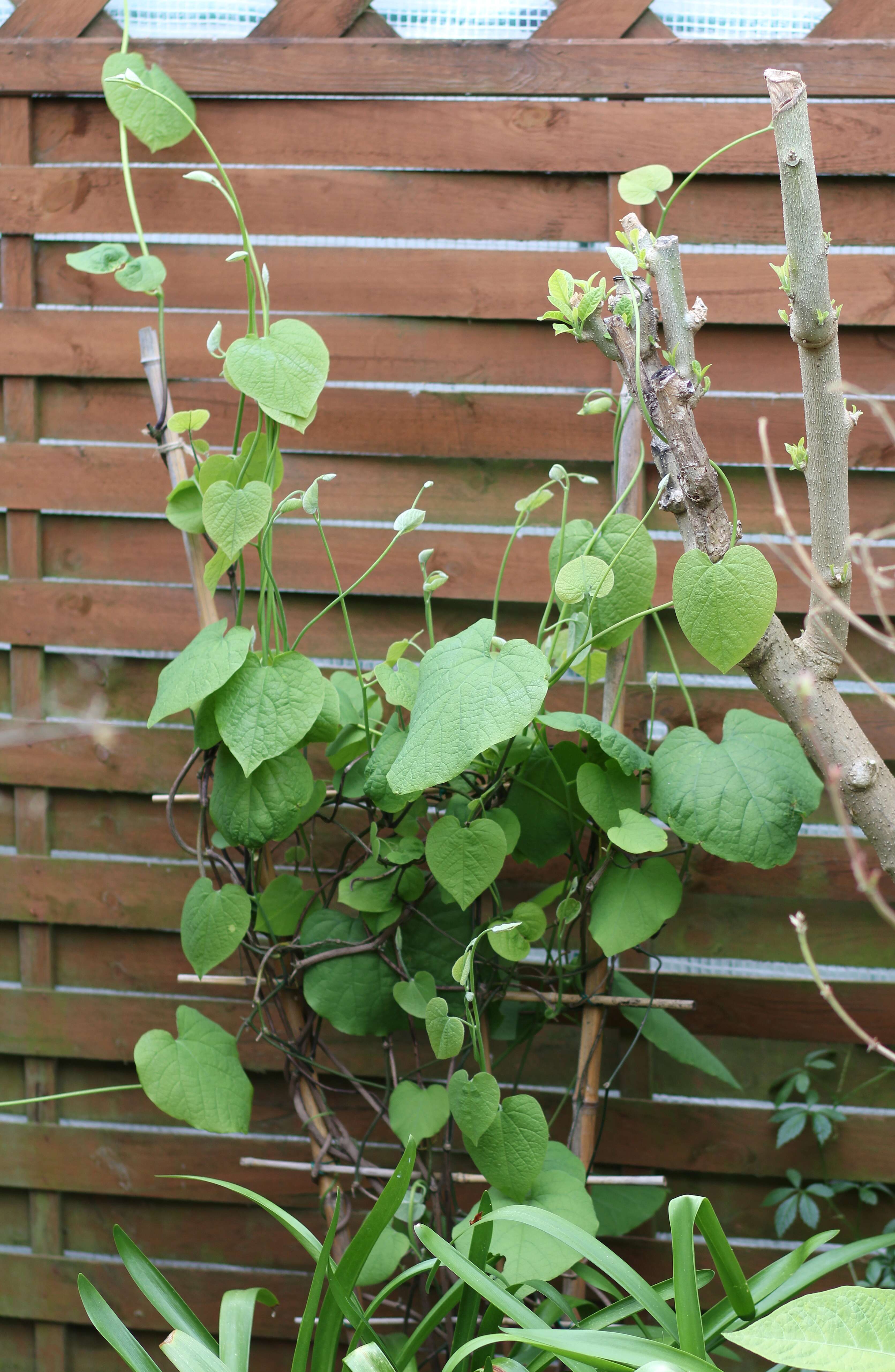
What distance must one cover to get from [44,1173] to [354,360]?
4.53ft

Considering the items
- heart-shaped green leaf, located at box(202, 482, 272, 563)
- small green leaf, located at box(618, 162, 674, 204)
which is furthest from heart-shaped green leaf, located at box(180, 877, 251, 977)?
small green leaf, located at box(618, 162, 674, 204)

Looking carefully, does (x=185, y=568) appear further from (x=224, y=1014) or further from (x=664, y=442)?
(x=664, y=442)

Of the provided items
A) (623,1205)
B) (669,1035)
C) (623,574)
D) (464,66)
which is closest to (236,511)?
(623,574)

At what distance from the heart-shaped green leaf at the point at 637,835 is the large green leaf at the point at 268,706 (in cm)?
35

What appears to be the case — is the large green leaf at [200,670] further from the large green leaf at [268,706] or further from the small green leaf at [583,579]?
the small green leaf at [583,579]

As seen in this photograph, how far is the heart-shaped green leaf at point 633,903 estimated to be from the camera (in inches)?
43.2

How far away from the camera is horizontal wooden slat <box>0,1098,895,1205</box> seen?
1.44 metres

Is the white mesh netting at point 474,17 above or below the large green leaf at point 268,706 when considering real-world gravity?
above

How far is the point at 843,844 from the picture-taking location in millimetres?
1436

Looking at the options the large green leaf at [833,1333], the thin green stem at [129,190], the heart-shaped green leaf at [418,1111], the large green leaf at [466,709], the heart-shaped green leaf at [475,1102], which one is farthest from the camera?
the thin green stem at [129,190]

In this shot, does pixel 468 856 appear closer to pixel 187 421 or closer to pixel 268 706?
pixel 268 706

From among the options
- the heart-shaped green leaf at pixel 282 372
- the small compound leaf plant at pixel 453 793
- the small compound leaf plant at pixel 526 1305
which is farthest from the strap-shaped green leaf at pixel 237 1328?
the heart-shaped green leaf at pixel 282 372

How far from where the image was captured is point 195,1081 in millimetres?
1101

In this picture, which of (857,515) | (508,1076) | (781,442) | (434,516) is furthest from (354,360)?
(508,1076)
